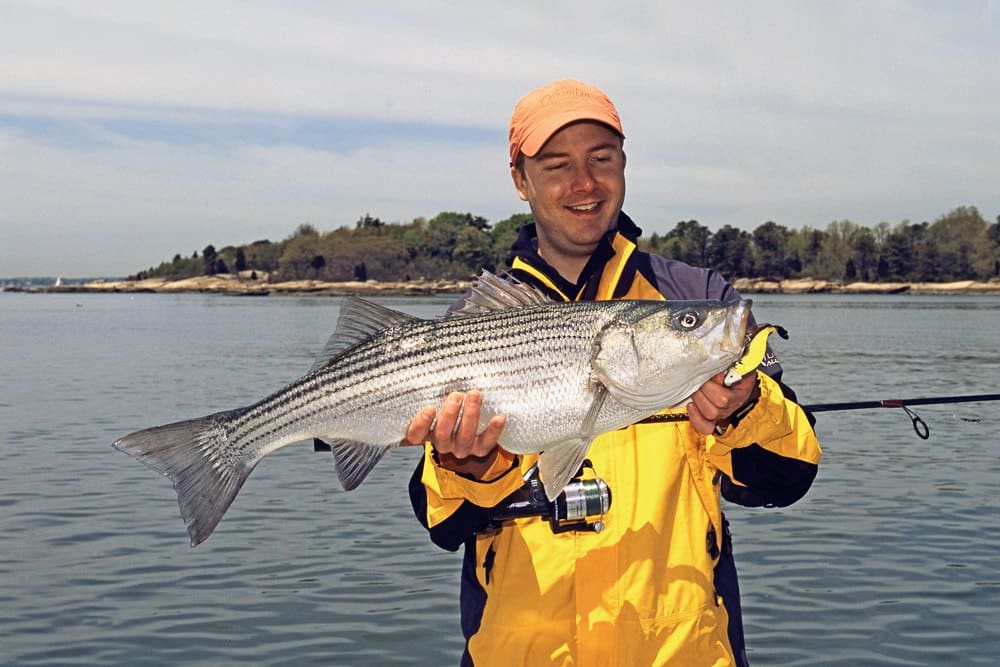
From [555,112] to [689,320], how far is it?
4.15 ft

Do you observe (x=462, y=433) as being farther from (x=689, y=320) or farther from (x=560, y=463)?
(x=689, y=320)

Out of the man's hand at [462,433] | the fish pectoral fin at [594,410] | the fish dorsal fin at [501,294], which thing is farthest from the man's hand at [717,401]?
the fish dorsal fin at [501,294]

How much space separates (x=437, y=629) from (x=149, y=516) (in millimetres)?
5837

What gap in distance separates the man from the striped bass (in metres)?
0.15

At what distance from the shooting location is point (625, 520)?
4.05 m

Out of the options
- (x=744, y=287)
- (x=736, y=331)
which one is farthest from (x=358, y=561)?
(x=744, y=287)

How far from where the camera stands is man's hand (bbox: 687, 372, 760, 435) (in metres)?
3.93

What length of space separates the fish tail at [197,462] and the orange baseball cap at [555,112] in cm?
196

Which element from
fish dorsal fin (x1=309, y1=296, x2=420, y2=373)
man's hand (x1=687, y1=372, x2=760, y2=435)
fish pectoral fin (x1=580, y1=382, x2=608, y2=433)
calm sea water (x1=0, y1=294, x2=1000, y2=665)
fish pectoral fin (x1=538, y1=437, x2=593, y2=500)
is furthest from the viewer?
calm sea water (x1=0, y1=294, x2=1000, y2=665)

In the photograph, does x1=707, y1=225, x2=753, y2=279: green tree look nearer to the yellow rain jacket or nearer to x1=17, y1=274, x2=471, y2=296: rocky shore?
x1=17, y1=274, x2=471, y2=296: rocky shore

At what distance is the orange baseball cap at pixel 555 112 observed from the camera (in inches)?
188

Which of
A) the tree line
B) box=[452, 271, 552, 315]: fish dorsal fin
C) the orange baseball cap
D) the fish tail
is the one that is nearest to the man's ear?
the orange baseball cap

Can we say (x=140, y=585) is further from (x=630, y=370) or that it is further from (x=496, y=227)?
(x=496, y=227)

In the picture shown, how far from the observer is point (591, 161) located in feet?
15.8
